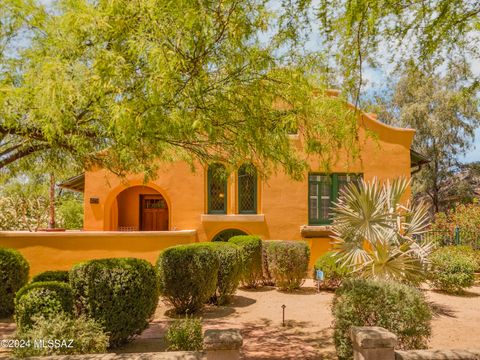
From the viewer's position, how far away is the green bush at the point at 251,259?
11953mm

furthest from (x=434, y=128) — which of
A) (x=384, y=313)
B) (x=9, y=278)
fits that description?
(x=9, y=278)

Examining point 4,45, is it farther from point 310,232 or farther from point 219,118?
point 310,232

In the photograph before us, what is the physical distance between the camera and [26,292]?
19.8ft

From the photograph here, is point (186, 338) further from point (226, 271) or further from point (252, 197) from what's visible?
point (252, 197)

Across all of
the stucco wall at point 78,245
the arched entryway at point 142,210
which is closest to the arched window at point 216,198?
the stucco wall at point 78,245

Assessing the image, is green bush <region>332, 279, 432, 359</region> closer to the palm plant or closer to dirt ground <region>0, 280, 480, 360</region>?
dirt ground <region>0, 280, 480, 360</region>

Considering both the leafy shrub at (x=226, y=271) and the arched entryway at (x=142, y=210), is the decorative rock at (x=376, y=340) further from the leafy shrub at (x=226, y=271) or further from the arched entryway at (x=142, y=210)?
the arched entryway at (x=142, y=210)

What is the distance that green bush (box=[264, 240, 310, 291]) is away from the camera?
12078 millimetres

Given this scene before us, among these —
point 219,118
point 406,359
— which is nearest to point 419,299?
point 406,359

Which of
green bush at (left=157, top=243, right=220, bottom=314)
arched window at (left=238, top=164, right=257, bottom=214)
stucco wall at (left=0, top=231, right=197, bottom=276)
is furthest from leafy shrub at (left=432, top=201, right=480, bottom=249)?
stucco wall at (left=0, top=231, right=197, bottom=276)

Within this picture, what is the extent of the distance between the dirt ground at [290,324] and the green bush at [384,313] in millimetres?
1020

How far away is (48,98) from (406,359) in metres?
4.85

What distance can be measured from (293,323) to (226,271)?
6.84ft

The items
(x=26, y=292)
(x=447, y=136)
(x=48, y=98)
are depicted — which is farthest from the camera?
(x=447, y=136)
